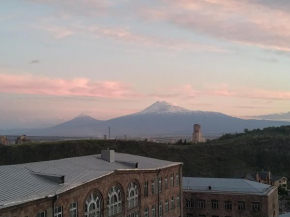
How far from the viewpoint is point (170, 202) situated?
41031 mm

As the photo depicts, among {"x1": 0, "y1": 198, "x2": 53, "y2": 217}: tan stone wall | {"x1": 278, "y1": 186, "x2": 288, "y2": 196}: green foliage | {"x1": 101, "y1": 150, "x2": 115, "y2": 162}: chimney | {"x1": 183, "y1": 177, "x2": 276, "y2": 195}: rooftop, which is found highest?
{"x1": 101, "y1": 150, "x2": 115, "y2": 162}: chimney

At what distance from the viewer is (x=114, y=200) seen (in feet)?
100

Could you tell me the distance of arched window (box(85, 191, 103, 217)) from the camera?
27.1 m

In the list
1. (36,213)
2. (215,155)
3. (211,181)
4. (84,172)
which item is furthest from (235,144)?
(36,213)

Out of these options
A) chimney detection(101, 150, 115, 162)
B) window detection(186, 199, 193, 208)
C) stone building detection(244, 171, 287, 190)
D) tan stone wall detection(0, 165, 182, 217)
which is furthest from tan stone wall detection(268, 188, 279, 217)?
chimney detection(101, 150, 115, 162)

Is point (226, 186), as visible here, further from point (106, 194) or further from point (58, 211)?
point (58, 211)

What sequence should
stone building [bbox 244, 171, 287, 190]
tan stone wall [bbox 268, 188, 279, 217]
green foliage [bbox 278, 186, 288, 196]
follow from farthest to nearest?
green foliage [bbox 278, 186, 288, 196], stone building [bbox 244, 171, 287, 190], tan stone wall [bbox 268, 188, 279, 217]

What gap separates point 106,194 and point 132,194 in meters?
4.74

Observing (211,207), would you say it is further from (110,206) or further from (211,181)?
(110,206)

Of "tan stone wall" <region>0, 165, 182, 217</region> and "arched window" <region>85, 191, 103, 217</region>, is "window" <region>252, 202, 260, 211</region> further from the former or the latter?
"arched window" <region>85, 191, 103, 217</region>

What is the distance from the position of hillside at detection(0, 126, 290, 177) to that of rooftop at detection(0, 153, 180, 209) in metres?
58.6

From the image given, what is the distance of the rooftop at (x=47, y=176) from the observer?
2181cm

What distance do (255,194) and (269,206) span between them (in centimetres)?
221

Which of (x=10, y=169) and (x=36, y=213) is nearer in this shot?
(x=36, y=213)
